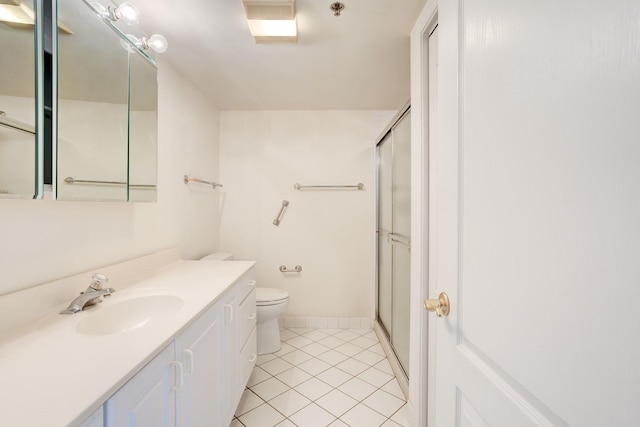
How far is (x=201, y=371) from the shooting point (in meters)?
1.04

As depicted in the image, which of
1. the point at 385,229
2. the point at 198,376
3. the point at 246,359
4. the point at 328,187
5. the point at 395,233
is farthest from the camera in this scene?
the point at 328,187

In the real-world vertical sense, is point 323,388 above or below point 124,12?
below

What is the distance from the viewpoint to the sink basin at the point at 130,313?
1008mm

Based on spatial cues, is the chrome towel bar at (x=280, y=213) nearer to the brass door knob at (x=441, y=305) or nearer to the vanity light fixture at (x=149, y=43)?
the vanity light fixture at (x=149, y=43)

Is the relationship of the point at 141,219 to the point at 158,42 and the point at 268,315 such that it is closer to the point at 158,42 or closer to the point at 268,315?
the point at 158,42

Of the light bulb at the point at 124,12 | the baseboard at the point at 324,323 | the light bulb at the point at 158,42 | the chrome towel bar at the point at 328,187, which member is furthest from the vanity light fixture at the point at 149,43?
the baseboard at the point at 324,323

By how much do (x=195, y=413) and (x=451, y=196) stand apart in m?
1.18

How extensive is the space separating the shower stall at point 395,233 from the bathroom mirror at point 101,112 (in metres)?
1.56

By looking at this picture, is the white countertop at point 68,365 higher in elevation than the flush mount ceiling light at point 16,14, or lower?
lower

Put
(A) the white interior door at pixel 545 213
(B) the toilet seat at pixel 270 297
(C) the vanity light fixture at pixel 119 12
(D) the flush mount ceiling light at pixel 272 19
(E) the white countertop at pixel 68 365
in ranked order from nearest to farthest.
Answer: (A) the white interior door at pixel 545 213
(E) the white countertop at pixel 68 365
(C) the vanity light fixture at pixel 119 12
(D) the flush mount ceiling light at pixel 272 19
(B) the toilet seat at pixel 270 297

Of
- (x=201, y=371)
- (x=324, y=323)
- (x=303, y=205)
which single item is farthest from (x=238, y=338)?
(x=303, y=205)

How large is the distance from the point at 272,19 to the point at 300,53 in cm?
37

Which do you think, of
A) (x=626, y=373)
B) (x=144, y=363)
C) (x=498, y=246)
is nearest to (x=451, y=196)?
(x=498, y=246)

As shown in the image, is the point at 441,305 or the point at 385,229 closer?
the point at 441,305
